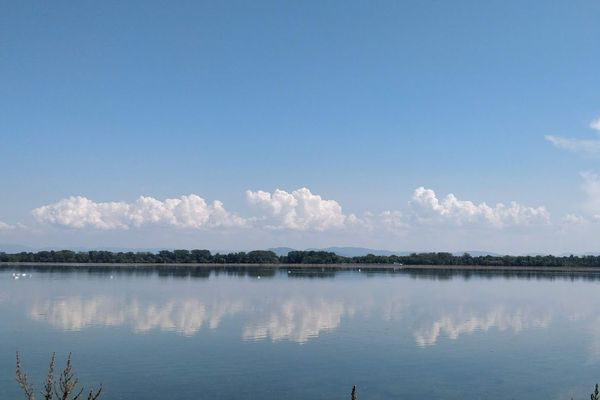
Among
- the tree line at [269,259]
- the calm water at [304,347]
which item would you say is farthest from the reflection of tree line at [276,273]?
the calm water at [304,347]

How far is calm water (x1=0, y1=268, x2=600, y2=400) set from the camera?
19.0 meters

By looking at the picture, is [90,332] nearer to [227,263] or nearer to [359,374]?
[359,374]

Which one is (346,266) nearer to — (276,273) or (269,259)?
(269,259)

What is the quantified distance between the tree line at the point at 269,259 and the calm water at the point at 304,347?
378ft

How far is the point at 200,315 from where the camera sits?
36375mm

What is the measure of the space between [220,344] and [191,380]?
683 centimetres

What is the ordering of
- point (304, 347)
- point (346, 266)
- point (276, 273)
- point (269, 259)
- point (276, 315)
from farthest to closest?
1. point (269, 259)
2. point (346, 266)
3. point (276, 273)
4. point (276, 315)
5. point (304, 347)

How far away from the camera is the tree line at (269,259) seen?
153 m

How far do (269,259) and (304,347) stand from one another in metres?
138

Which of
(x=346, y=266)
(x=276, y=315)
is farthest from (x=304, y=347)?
(x=346, y=266)

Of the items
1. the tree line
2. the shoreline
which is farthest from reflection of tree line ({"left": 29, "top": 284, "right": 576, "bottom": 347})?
the tree line

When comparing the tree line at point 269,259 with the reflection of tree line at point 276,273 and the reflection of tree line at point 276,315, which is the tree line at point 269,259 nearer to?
the reflection of tree line at point 276,273

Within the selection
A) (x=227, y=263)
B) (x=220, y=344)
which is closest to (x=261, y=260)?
(x=227, y=263)

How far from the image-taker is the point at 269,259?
163625 mm
